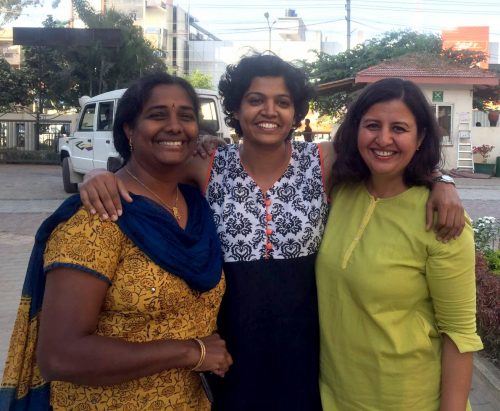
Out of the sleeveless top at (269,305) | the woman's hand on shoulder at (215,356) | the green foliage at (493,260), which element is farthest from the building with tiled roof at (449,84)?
the woman's hand on shoulder at (215,356)

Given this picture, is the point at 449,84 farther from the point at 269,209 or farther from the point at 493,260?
the point at 269,209

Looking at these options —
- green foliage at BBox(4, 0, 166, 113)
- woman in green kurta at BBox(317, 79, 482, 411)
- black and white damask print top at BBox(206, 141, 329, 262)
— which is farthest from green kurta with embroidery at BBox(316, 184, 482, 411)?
green foliage at BBox(4, 0, 166, 113)

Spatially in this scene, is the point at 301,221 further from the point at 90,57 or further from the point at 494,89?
the point at 90,57

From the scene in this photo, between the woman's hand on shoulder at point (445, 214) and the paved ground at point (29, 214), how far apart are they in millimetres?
2235

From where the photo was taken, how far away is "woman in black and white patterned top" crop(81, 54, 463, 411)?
2.08 metres

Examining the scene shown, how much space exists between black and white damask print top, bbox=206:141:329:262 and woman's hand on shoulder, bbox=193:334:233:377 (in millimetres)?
294

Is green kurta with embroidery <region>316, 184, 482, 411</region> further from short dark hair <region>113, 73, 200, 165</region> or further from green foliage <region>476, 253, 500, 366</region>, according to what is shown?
green foliage <region>476, 253, 500, 366</region>

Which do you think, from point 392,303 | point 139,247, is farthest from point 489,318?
point 139,247

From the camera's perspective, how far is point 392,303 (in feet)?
6.17

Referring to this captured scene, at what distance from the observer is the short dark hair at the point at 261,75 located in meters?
2.22

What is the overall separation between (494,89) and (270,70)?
2039cm

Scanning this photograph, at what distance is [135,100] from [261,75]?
53 cm

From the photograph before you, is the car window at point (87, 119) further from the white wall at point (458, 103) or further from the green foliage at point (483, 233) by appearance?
the white wall at point (458, 103)

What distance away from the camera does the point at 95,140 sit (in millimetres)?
11859
